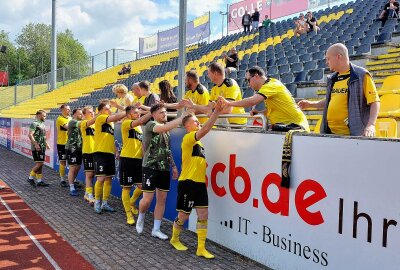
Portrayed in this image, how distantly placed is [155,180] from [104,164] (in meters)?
1.94

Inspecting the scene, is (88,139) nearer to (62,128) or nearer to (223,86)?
(62,128)

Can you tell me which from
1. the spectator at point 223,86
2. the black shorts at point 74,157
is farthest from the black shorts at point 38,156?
the spectator at point 223,86

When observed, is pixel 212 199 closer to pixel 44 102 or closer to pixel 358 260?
pixel 358 260

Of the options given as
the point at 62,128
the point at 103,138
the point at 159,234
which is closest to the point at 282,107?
the point at 159,234

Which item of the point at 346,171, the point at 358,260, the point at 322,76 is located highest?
the point at 322,76

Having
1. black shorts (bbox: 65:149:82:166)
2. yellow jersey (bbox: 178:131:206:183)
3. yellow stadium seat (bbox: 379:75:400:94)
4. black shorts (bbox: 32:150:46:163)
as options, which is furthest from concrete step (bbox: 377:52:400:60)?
black shorts (bbox: 32:150:46:163)

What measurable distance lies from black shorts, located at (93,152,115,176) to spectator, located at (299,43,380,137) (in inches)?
171

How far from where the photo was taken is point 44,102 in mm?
26469

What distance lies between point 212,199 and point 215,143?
0.76 m

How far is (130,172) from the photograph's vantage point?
694 centimetres

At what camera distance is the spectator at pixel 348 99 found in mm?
4000

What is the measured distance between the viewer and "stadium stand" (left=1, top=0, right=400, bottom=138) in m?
10.2

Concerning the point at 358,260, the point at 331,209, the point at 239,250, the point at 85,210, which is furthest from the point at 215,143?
the point at 85,210

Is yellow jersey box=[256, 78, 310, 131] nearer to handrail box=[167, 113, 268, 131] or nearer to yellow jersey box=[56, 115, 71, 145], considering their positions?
handrail box=[167, 113, 268, 131]
